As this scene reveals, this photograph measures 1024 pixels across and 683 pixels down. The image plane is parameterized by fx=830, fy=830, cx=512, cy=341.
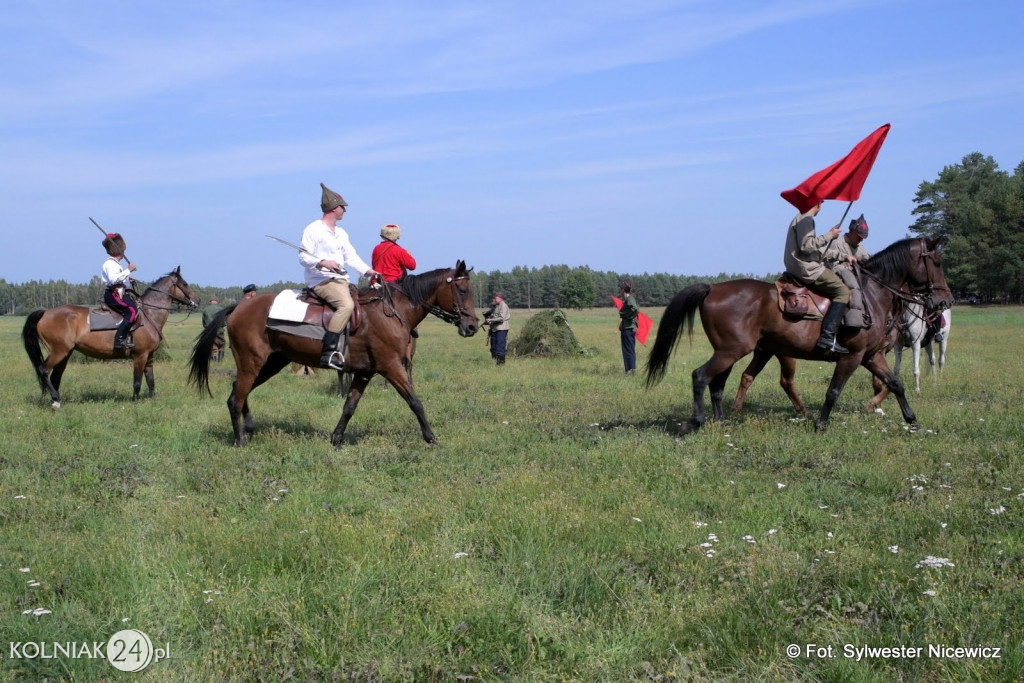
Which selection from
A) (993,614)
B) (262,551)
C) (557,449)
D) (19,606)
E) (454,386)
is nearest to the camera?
(993,614)

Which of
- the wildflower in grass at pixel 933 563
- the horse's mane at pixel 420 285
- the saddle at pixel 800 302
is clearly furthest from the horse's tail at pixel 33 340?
the wildflower in grass at pixel 933 563

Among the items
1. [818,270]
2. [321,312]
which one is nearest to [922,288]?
[818,270]

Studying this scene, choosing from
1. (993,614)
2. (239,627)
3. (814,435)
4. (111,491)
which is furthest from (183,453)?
(993,614)

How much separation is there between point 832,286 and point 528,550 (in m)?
6.43

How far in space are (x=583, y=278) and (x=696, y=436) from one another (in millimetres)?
94476

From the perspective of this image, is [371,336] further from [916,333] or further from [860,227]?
[916,333]

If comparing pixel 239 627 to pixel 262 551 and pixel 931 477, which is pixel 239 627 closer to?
pixel 262 551

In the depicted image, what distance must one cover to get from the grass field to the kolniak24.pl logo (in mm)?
53

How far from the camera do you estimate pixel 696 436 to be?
1001 cm

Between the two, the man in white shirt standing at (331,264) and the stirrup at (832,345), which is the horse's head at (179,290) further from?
the stirrup at (832,345)

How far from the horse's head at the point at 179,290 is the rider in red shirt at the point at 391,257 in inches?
209

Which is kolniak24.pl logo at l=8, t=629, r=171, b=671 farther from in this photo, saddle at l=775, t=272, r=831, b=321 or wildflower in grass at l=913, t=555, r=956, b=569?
saddle at l=775, t=272, r=831, b=321

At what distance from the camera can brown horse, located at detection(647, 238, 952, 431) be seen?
10.4 m

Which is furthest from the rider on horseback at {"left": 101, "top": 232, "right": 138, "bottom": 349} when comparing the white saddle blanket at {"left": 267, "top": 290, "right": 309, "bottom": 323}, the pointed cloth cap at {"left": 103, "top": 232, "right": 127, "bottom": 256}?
the white saddle blanket at {"left": 267, "top": 290, "right": 309, "bottom": 323}
